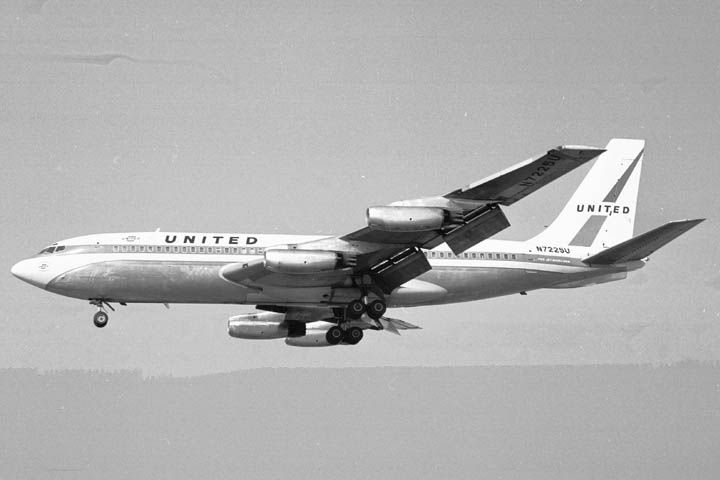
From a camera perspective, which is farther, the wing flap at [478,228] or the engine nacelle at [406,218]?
the wing flap at [478,228]

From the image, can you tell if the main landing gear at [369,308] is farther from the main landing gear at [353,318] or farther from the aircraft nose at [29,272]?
the aircraft nose at [29,272]

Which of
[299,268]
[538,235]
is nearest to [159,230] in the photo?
[299,268]

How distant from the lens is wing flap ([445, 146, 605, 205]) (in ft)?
121

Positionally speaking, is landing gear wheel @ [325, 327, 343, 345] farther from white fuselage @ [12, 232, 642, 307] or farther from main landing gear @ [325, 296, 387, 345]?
white fuselage @ [12, 232, 642, 307]

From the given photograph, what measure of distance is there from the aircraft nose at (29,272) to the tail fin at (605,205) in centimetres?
2061

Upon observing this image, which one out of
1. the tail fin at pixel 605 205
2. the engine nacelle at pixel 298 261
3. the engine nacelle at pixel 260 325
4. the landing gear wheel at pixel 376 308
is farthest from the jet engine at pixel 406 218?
the engine nacelle at pixel 260 325

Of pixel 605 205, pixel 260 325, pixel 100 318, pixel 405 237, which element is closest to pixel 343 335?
pixel 260 325

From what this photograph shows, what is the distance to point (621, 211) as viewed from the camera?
53.5 metres

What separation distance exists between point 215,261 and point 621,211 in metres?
18.3

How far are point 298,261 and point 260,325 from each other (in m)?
11.4

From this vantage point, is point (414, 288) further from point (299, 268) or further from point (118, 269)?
point (118, 269)

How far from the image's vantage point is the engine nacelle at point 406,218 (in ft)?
133

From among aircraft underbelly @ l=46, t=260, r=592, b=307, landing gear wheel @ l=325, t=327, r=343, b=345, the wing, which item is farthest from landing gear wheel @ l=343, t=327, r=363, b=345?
the wing

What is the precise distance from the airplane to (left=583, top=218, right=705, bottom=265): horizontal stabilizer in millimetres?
59
